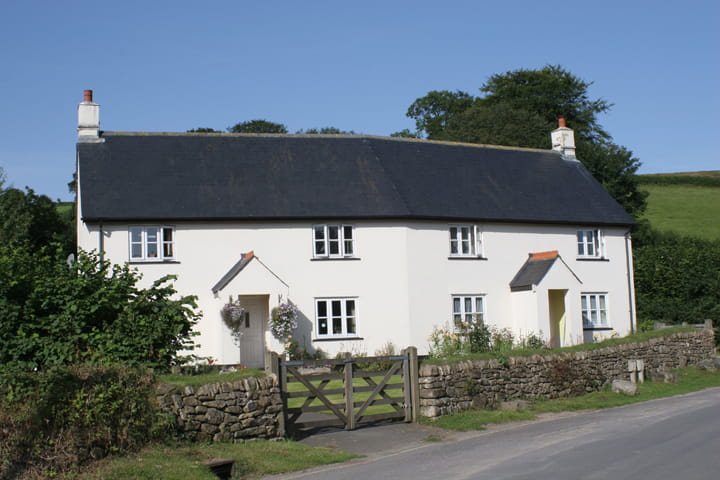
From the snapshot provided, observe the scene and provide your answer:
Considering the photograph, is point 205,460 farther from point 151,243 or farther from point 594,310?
point 594,310

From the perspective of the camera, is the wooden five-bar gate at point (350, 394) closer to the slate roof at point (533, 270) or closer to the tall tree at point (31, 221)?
the slate roof at point (533, 270)

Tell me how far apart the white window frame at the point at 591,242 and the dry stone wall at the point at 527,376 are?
736 cm

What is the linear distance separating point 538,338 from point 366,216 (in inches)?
302

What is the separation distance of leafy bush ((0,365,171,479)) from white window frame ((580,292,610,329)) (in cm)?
2182

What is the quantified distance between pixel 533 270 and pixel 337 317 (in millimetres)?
7853

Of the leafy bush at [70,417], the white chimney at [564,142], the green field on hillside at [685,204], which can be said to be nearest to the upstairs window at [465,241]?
the white chimney at [564,142]

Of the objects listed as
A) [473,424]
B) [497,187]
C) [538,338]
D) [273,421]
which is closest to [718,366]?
[538,338]

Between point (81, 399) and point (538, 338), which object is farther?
point (538, 338)

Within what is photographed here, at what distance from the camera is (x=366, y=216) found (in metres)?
26.8

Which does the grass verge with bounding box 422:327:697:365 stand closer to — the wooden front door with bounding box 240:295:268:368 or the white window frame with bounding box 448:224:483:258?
the white window frame with bounding box 448:224:483:258

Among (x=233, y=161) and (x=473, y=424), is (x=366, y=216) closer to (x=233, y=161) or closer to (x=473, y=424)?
(x=233, y=161)

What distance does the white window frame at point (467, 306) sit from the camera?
2778 centimetres

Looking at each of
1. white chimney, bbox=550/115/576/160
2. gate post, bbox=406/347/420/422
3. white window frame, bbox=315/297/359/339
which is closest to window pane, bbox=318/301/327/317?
white window frame, bbox=315/297/359/339

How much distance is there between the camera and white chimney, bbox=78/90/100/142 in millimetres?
28141
